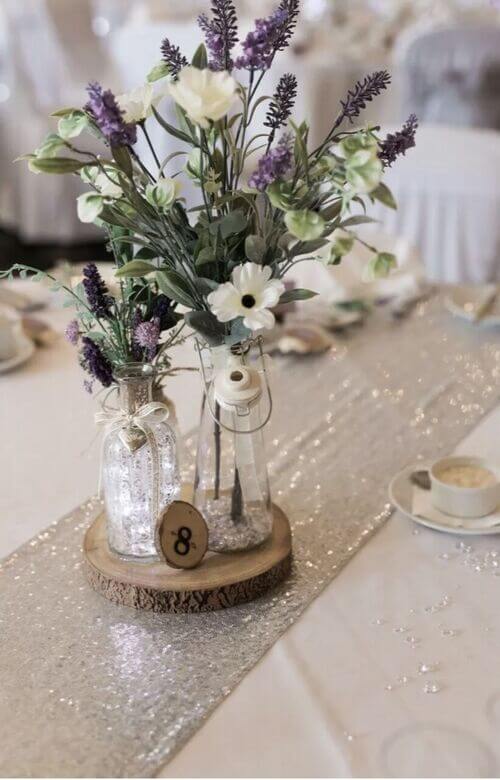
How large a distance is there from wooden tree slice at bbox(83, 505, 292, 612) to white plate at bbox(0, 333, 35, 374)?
61 cm

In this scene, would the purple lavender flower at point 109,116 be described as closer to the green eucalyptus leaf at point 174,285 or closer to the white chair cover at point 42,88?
the green eucalyptus leaf at point 174,285

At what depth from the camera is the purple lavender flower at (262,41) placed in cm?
79

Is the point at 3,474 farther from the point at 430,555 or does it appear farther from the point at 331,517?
the point at 430,555

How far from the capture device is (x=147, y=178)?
871 millimetres

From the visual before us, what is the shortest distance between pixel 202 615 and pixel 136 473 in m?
0.16

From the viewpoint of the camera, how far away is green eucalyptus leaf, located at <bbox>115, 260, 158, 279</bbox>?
2.83 feet

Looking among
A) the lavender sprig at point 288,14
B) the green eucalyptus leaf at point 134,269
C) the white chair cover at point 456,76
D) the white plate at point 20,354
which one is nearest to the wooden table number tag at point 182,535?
the green eucalyptus leaf at point 134,269

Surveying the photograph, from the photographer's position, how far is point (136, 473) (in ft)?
3.13

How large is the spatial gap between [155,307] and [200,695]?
0.37 metres

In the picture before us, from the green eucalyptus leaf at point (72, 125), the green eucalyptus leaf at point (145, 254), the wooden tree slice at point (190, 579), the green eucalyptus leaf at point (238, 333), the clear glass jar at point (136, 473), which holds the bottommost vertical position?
the wooden tree slice at point (190, 579)

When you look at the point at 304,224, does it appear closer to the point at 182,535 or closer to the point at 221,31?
the point at 221,31

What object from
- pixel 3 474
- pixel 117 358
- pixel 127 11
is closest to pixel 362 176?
pixel 117 358

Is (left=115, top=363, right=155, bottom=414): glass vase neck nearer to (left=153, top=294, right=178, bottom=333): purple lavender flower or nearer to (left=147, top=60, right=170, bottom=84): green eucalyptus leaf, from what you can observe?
(left=153, top=294, right=178, bottom=333): purple lavender flower

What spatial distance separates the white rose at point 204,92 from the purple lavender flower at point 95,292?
0.21 metres
